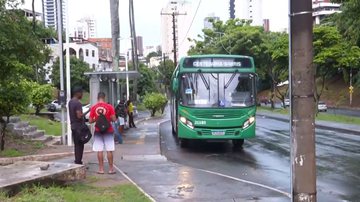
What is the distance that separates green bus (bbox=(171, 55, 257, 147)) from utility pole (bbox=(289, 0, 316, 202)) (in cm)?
1041

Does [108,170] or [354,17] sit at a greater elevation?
[354,17]

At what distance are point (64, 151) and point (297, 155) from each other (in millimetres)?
10766

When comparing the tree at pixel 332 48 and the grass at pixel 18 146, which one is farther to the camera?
the tree at pixel 332 48

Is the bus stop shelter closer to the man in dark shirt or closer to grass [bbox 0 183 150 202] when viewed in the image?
the man in dark shirt

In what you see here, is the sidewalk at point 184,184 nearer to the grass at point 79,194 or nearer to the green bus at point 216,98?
the grass at point 79,194

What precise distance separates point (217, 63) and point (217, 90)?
2.83 feet

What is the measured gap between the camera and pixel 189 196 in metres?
8.47

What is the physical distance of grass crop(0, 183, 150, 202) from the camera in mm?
6742

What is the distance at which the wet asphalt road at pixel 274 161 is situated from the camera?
971cm

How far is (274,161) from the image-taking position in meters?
13.3

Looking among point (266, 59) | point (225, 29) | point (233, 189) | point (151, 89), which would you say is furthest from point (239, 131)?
point (151, 89)

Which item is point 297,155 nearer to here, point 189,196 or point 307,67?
point 307,67

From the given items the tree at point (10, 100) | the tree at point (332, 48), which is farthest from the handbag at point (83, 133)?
the tree at point (332, 48)

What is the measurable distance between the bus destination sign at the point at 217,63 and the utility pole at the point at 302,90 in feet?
35.6
